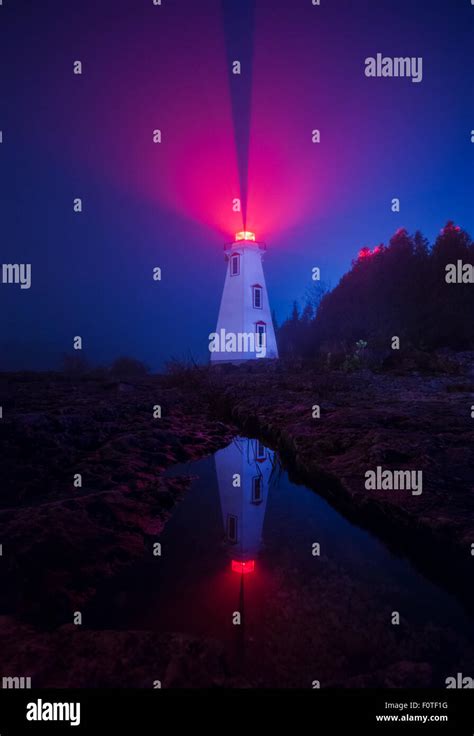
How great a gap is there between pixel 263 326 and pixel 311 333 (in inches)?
155

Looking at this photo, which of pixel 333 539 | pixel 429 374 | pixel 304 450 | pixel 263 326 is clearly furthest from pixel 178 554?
pixel 263 326

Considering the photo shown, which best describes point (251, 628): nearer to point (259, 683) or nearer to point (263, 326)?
point (259, 683)

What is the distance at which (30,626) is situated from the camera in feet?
6.56

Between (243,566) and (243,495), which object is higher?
(243,495)

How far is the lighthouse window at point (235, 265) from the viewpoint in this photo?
28.0 m

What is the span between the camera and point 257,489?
488cm

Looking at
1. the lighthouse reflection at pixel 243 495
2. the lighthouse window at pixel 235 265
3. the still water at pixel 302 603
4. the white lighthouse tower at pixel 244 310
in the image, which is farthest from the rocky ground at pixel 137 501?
the lighthouse window at pixel 235 265

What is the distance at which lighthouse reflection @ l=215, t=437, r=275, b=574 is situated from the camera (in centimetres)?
320

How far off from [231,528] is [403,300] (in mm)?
21618

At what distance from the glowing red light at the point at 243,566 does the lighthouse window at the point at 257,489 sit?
1.49 metres

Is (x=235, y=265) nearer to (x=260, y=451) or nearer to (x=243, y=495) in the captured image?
(x=260, y=451)

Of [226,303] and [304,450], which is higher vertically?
[226,303]

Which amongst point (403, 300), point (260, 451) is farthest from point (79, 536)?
point (403, 300)

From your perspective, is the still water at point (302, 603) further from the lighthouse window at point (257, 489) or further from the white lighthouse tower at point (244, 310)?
the white lighthouse tower at point (244, 310)
